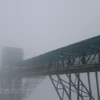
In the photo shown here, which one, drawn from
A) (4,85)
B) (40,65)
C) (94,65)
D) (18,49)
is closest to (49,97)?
(18,49)

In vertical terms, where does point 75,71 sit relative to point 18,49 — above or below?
below

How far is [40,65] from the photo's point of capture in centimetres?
3344

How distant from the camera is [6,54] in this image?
5528cm

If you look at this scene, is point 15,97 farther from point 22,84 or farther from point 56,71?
point 56,71

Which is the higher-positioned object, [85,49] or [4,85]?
[85,49]

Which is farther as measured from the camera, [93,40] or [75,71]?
[75,71]

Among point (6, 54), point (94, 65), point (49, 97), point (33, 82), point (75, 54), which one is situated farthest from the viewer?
point (49, 97)

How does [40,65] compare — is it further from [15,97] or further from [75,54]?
[15,97]

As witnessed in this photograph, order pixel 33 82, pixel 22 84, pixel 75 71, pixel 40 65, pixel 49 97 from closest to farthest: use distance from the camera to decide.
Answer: pixel 75 71 < pixel 40 65 < pixel 33 82 < pixel 22 84 < pixel 49 97

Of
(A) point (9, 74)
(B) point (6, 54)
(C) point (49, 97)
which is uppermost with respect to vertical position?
(B) point (6, 54)

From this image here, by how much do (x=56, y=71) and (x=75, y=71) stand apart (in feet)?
13.3

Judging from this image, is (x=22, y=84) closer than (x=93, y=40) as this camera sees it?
No

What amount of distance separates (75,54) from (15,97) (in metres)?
27.4

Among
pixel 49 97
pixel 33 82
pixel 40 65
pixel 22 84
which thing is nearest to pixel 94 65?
pixel 40 65
